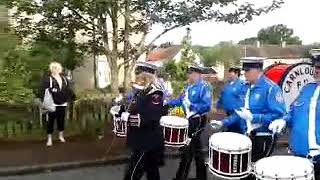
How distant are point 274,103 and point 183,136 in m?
2.03

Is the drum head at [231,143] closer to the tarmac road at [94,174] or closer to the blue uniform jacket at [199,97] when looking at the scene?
the blue uniform jacket at [199,97]

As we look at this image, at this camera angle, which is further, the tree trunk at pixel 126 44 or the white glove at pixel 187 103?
the tree trunk at pixel 126 44

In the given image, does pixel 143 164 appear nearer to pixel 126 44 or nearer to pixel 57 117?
pixel 57 117

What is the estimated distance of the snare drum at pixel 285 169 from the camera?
11.6ft

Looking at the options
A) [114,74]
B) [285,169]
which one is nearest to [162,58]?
[114,74]

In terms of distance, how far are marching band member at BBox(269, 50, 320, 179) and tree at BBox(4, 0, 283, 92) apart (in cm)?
810

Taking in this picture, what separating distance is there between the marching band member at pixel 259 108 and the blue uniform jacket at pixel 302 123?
1.89ft

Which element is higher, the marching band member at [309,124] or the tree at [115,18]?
the tree at [115,18]

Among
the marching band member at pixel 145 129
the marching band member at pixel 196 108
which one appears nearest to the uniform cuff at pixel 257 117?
the marching band member at pixel 145 129

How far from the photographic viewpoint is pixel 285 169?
3.56 m

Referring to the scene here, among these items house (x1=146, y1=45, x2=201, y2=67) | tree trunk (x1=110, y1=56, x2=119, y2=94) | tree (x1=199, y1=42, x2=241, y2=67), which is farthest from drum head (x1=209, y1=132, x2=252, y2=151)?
tree (x1=199, y1=42, x2=241, y2=67)

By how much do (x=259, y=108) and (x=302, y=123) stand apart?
0.89 meters

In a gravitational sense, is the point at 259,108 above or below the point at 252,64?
below

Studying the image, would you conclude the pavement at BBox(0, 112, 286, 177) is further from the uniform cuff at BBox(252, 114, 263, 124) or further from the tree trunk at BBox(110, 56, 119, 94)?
the tree trunk at BBox(110, 56, 119, 94)
